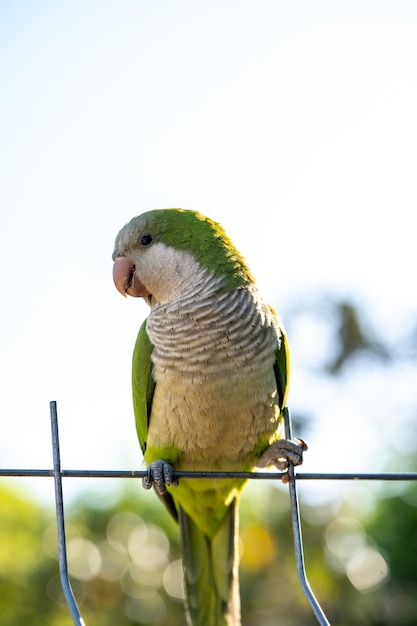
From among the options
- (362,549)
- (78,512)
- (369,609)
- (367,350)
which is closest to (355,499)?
(362,549)

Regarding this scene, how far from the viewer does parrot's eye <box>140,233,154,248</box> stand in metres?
3.36

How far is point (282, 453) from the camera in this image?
9.21 feet

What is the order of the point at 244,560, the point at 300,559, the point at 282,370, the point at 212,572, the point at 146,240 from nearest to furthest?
the point at 300,559 → the point at 282,370 → the point at 212,572 → the point at 146,240 → the point at 244,560

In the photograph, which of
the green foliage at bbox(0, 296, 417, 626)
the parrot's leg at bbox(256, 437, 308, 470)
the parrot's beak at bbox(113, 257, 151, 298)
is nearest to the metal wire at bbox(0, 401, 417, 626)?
the parrot's leg at bbox(256, 437, 308, 470)

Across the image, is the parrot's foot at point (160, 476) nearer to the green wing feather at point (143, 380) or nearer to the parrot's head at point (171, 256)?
the green wing feather at point (143, 380)

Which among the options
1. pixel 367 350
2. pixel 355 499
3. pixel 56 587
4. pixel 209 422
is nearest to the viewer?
pixel 209 422

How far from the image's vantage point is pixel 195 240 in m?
3.26

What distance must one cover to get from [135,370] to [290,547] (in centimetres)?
713

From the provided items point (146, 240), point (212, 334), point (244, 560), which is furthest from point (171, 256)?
point (244, 560)

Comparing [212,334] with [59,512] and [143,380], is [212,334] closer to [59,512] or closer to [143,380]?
[143,380]

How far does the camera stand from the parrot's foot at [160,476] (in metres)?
2.77

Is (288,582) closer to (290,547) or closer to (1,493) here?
(290,547)

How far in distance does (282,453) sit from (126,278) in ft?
3.81

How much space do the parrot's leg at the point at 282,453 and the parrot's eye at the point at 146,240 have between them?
3.67 ft
